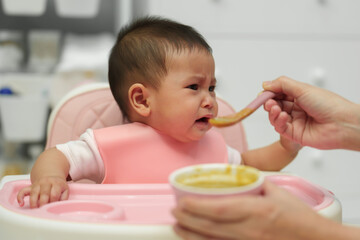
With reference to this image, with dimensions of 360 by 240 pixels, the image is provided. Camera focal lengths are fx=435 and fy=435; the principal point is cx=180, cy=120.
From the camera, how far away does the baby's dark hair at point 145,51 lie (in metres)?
0.81

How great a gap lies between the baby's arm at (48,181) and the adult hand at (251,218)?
0.24 m

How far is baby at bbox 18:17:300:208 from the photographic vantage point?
0.78 meters

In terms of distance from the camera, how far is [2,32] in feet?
6.01

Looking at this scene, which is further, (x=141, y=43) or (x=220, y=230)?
(x=141, y=43)

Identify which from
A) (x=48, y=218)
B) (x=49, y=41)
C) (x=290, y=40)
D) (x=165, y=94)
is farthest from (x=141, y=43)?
(x=49, y=41)

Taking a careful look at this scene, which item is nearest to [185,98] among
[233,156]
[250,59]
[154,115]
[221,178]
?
[154,115]

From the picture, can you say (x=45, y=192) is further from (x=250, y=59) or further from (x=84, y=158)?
(x=250, y=59)

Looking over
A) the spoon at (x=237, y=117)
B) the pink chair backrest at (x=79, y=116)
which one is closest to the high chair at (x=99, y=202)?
the pink chair backrest at (x=79, y=116)

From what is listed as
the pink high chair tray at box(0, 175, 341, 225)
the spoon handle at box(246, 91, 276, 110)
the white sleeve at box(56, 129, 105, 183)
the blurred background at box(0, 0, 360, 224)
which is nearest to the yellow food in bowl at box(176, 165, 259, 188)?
the pink high chair tray at box(0, 175, 341, 225)

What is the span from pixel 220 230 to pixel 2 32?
1.65m

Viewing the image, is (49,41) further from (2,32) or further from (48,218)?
(48,218)

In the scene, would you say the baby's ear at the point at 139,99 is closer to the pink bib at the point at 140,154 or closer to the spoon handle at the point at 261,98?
the pink bib at the point at 140,154

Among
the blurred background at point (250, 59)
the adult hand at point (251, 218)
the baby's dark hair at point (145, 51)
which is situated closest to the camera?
the adult hand at point (251, 218)

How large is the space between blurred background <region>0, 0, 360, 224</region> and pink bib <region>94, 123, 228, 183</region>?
2.60 feet
